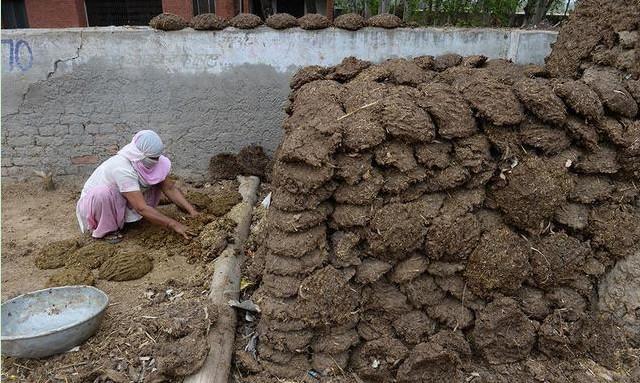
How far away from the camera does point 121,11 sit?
10.0 m

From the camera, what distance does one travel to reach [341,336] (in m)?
2.88

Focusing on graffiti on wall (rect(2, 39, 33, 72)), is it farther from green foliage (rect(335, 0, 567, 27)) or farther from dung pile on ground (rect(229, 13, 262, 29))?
green foliage (rect(335, 0, 567, 27))

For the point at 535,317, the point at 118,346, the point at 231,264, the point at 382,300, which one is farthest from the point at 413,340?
the point at 118,346

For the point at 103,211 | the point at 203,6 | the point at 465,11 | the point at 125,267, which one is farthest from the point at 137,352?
the point at 203,6

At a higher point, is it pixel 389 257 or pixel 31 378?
pixel 389 257

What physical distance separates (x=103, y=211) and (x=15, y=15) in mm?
8485

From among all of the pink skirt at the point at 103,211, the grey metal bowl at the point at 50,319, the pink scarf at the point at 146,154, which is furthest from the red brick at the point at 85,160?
the grey metal bowl at the point at 50,319

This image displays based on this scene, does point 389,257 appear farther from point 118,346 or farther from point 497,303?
point 118,346

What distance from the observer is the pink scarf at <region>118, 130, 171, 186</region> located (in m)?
4.11

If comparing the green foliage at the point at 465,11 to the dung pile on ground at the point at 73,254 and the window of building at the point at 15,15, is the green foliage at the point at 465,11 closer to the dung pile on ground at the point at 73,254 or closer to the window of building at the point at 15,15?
the dung pile on ground at the point at 73,254

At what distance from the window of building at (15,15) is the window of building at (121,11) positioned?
141cm

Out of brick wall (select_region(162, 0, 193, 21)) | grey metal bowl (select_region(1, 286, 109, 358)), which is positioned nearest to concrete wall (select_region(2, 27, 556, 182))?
grey metal bowl (select_region(1, 286, 109, 358))

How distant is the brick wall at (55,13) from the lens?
9688mm

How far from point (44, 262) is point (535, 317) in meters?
3.96
